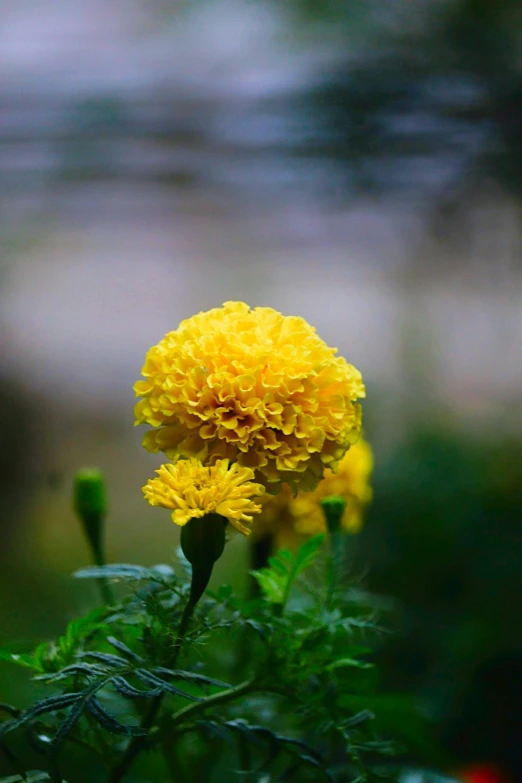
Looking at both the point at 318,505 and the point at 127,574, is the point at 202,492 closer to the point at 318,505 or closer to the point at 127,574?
the point at 127,574

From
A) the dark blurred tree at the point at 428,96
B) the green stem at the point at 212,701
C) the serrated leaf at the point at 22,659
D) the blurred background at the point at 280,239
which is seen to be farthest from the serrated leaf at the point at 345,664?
the dark blurred tree at the point at 428,96

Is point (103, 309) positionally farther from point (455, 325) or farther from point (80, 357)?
point (455, 325)

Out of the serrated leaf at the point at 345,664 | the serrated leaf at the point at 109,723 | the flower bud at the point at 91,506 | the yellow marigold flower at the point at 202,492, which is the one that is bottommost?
the serrated leaf at the point at 345,664

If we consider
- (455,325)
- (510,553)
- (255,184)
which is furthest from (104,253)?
(510,553)

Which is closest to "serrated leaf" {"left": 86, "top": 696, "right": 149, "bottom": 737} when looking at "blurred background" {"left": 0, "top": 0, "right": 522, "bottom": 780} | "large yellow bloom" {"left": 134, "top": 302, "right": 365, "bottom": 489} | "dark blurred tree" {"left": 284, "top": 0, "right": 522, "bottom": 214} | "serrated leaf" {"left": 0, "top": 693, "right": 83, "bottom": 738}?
"serrated leaf" {"left": 0, "top": 693, "right": 83, "bottom": 738}

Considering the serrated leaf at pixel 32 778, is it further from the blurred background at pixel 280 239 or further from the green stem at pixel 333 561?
the blurred background at pixel 280 239

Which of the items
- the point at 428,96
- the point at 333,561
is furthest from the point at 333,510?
the point at 428,96

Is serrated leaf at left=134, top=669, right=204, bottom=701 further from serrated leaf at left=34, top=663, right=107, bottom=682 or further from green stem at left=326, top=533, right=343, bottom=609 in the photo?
green stem at left=326, top=533, right=343, bottom=609
